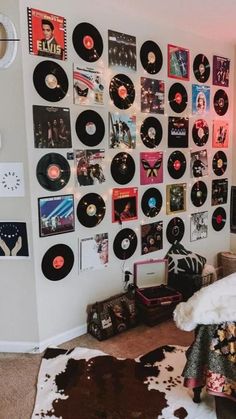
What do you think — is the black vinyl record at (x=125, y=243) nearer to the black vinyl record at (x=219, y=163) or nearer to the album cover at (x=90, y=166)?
the album cover at (x=90, y=166)

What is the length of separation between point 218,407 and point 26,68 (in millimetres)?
2338

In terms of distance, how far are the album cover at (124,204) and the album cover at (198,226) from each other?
0.76 m

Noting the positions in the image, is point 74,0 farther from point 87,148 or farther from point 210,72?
point 210,72

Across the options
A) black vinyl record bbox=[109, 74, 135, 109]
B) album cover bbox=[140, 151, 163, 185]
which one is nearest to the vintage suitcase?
album cover bbox=[140, 151, 163, 185]

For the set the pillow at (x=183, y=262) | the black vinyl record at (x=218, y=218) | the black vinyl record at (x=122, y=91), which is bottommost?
the pillow at (x=183, y=262)

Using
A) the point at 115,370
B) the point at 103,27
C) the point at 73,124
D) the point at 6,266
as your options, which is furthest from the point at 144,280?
the point at 103,27

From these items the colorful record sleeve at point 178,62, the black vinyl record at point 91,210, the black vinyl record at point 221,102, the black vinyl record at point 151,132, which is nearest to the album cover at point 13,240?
the black vinyl record at point 91,210

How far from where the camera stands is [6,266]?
2.40 m

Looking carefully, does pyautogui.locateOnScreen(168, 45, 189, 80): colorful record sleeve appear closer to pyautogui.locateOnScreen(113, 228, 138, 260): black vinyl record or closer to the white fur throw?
pyautogui.locateOnScreen(113, 228, 138, 260): black vinyl record

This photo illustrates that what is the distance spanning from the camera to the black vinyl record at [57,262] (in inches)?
96.3

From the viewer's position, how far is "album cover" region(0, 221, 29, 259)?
2340 millimetres

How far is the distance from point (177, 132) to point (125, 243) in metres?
1.13

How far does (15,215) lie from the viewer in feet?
7.66

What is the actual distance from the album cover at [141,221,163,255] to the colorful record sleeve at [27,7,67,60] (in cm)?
153
